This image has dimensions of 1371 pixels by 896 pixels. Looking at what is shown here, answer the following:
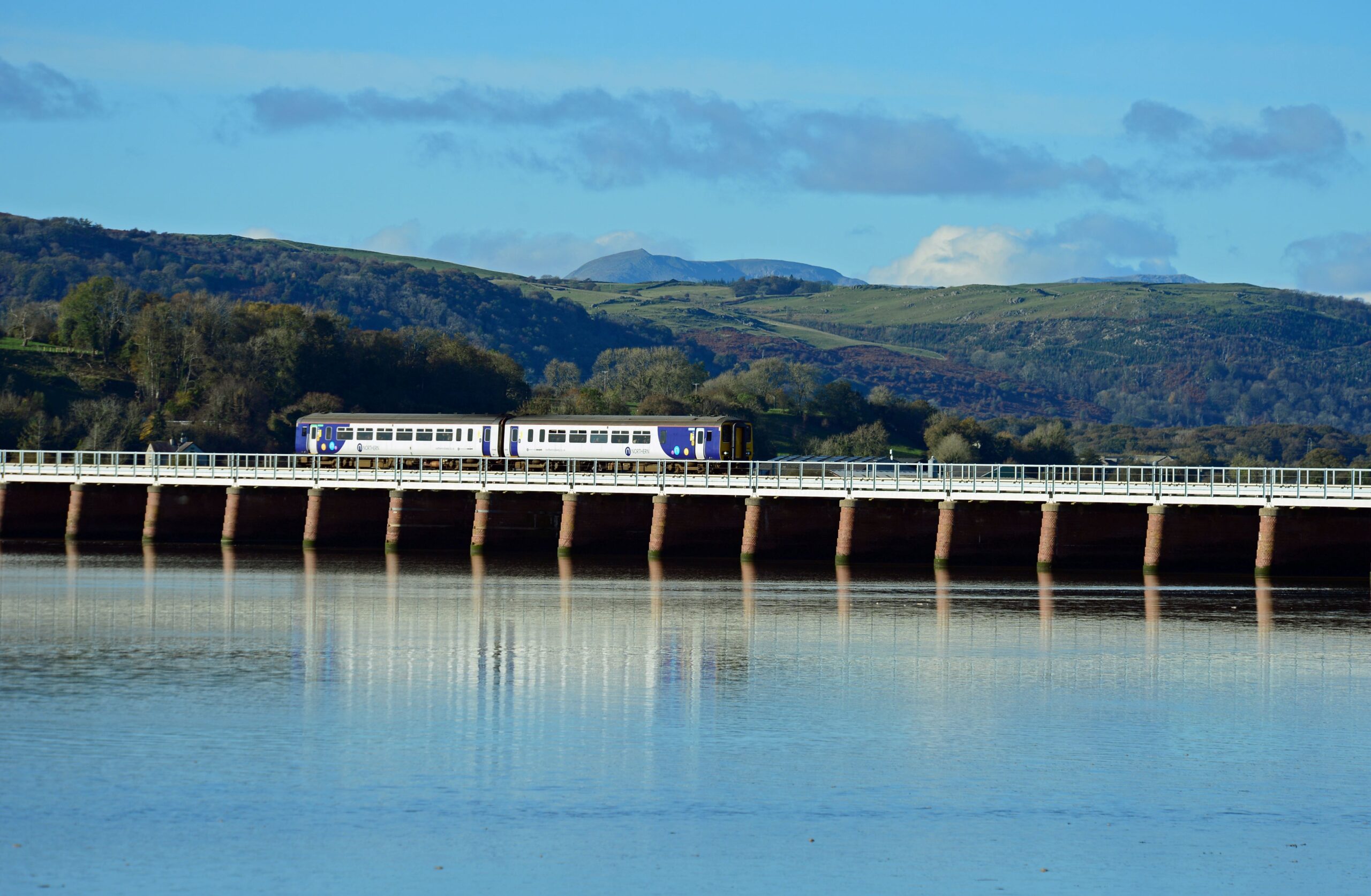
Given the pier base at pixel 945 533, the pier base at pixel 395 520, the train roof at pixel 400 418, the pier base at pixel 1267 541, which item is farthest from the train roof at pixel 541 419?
the pier base at pixel 1267 541

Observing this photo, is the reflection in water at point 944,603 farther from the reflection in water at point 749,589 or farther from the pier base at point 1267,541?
the pier base at point 1267,541

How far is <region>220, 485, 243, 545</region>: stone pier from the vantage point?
89.4 m

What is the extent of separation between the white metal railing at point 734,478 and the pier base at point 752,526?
0.68m

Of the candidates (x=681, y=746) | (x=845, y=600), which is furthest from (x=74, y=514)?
(x=681, y=746)

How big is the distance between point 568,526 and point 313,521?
13.2 meters

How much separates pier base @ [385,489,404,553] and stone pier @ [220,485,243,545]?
8.37 m

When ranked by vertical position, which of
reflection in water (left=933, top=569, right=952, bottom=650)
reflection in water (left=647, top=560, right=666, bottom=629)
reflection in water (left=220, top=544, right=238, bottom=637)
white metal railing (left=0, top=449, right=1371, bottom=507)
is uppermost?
white metal railing (left=0, top=449, right=1371, bottom=507)

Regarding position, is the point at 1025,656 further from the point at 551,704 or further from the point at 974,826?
the point at 974,826

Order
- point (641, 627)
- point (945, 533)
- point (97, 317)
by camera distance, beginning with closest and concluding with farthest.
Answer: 1. point (641, 627)
2. point (945, 533)
3. point (97, 317)

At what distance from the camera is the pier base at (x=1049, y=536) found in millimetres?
74125

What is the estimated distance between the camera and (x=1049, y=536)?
7425 centimetres

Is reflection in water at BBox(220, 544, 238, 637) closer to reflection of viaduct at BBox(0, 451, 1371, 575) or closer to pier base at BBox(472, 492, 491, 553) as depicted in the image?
reflection of viaduct at BBox(0, 451, 1371, 575)

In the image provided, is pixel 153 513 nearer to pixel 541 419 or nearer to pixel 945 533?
pixel 541 419

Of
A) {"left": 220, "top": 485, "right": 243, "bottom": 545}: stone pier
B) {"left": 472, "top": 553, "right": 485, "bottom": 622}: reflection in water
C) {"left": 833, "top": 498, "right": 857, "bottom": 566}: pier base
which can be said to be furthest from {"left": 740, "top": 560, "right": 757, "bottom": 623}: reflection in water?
{"left": 220, "top": 485, "right": 243, "bottom": 545}: stone pier
